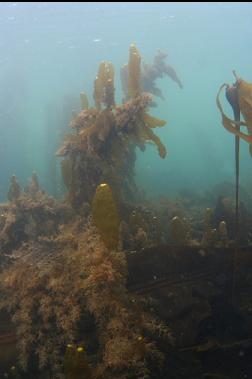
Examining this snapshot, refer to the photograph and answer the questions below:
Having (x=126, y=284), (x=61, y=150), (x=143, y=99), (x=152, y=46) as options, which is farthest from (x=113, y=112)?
(x=152, y=46)

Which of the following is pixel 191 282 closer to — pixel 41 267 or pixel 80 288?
pixel 80 288

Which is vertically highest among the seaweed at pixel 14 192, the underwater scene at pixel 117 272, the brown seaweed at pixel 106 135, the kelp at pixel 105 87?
the kelp at pixel 105 87

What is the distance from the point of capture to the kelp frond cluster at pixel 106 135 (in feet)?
15.3

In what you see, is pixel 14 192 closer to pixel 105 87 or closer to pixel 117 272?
pixel 105 87

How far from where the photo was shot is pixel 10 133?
88.3 ft

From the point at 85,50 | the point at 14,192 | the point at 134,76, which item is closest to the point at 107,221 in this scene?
the point at 134,76

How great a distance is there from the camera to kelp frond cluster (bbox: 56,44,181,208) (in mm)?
4648

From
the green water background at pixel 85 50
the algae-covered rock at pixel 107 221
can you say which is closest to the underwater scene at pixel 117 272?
the algae-covered rock at pixel 107 221

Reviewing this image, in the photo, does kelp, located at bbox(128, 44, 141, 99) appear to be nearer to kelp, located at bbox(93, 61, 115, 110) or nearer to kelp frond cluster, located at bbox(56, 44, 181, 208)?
kelp frond cluster, located at bbox(56, 44, 181, 208)

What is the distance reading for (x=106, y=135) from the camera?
467cm

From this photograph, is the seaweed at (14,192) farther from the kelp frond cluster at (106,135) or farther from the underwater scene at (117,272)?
Answer: the kelp frond cluster at (106,135)

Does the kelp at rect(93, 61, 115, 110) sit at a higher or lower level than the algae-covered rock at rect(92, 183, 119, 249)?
higher

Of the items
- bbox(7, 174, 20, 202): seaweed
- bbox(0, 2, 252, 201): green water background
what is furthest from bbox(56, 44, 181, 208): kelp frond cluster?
bbox(0, 2, 252, 201): green water background

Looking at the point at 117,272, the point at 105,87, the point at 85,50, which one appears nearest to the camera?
the point at 117,272
